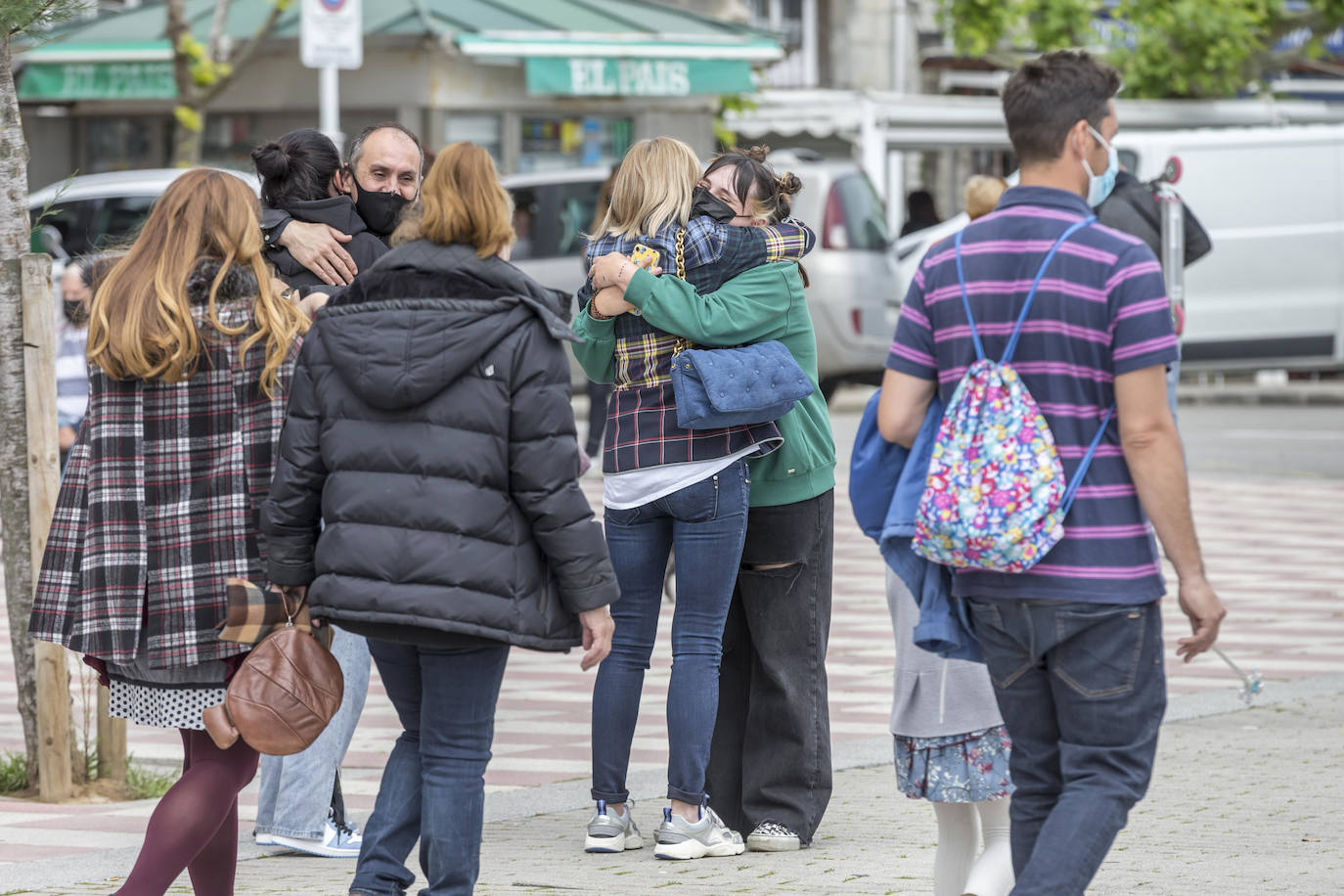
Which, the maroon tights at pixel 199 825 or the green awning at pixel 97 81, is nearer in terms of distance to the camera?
the maroon tights at pixel 199 825

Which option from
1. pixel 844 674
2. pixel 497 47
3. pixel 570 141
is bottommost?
pixel 844 674

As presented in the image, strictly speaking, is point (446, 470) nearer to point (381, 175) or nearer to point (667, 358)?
point (667, 358)

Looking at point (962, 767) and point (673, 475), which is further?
point (673, 475)

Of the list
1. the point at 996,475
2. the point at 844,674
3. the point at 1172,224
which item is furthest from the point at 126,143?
the point at 996,475

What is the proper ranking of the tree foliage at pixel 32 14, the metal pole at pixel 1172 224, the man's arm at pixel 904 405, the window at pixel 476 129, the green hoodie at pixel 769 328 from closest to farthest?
1. the man's arm at pixel 904 405
2. the green hoodie at pixel 769 328
3. the tree foliage at pixel 32 14
4. the metal pole at pixel 1172 224
5. the window at pixel 476 129

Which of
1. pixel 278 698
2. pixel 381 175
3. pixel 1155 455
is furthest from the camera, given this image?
pixel 381 175

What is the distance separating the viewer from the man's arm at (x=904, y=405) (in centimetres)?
400

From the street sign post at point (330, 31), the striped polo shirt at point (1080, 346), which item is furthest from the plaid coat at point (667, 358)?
the street sign post at point (330, 31)

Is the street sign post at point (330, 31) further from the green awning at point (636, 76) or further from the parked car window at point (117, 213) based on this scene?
the green awning at point (636, 76)

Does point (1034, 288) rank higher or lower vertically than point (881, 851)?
higher

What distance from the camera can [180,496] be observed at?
14.6 ft

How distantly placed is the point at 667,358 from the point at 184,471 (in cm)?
141

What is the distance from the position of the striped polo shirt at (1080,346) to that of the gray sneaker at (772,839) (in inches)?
73.5

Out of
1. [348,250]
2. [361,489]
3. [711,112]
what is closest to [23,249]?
[348,250]
